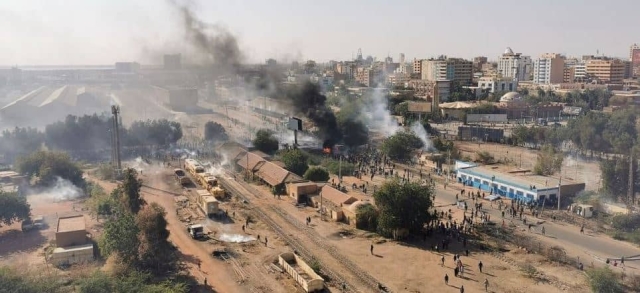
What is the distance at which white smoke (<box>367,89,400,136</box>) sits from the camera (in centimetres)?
7025

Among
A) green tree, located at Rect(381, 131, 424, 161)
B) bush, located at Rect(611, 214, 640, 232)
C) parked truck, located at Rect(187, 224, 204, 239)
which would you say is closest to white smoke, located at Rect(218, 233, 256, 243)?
parked truck, located at Rect(187, 224, 204, 239)

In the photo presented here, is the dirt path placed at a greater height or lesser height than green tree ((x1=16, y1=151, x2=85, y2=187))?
lesser

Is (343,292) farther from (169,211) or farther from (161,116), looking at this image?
(161,116)

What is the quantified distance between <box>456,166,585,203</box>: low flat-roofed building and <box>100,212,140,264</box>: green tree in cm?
2478

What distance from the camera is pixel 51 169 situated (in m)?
37.5

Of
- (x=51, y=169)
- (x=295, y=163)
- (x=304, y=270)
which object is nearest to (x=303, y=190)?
(x=295, y=163)

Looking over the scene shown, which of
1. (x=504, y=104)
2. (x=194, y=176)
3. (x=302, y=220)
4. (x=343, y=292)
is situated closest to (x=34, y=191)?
(x=194, y=176)

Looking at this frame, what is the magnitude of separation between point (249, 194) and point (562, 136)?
36.7 m

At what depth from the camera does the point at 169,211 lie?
33094 millimetres

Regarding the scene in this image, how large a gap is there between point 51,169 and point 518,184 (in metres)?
32.9

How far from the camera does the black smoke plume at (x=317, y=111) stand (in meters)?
54.3

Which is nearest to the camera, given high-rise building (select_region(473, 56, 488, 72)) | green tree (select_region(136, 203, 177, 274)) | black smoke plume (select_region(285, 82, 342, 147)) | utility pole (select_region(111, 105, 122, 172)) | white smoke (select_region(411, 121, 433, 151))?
green tree (select_region(136, 203, 177, 274))

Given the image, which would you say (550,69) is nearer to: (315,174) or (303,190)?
(315,174)

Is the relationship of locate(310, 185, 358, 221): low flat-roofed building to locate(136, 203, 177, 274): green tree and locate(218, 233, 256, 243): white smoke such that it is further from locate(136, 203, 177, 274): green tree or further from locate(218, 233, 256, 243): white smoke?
locate(136, 203, 177, 274): green tree
